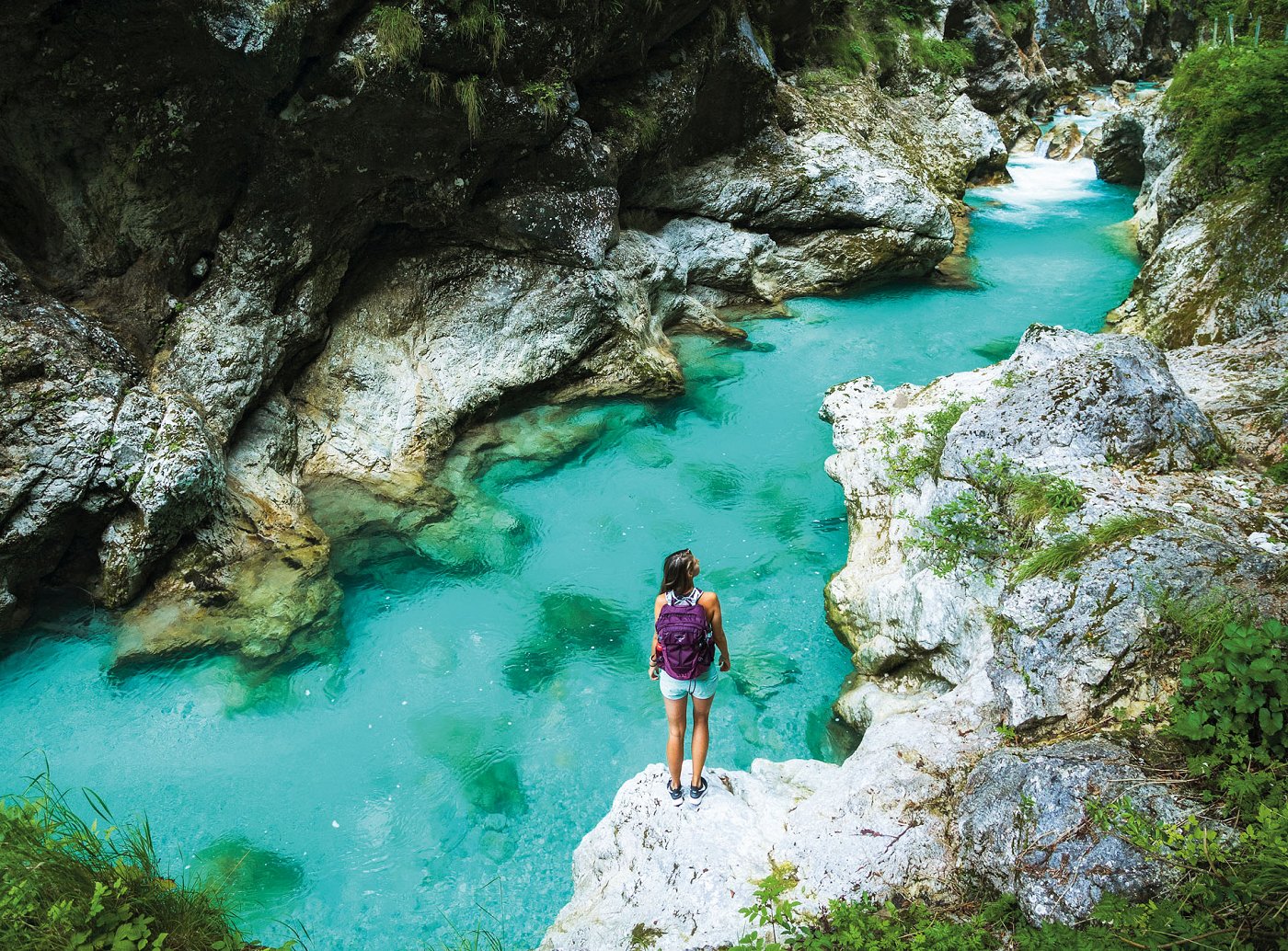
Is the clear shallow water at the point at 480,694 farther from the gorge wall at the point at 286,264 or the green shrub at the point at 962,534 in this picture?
the green shrub at the point at 962,534

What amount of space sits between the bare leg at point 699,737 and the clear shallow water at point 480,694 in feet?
5.39

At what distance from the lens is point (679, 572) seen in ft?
15.1

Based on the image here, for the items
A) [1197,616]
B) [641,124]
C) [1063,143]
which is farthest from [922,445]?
[1063,143]

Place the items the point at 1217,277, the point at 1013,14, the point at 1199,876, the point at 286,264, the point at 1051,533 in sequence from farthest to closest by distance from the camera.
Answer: the point at 1013,14, the point at 1217,277, the point at 286,264, the point at 1051,533, the point at 1199,876

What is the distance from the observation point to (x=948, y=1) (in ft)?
65.8

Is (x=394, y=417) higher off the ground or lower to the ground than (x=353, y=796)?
higher

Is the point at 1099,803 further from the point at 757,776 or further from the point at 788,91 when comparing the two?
the point at 788,91

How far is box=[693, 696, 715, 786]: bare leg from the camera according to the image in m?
4.70

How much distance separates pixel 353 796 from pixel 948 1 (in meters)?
23.0

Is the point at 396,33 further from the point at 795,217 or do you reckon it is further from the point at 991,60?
the point at 991,60

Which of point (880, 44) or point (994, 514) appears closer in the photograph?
point (994, 514)

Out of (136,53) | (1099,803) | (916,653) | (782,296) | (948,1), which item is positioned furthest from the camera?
(948,1)

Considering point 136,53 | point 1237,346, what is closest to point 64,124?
point 136,53

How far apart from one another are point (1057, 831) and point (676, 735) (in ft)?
6.80
